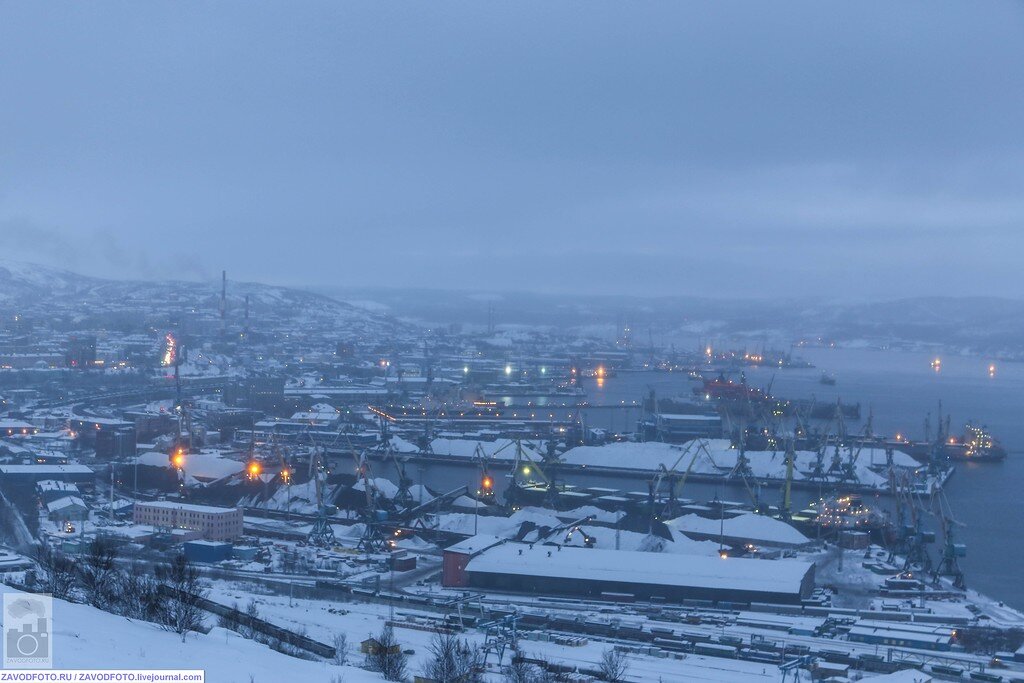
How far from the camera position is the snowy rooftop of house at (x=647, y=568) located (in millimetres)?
5941

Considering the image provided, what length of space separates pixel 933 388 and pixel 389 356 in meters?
12.3

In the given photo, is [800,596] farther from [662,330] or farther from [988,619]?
[662,330]

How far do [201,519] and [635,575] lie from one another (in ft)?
10.8

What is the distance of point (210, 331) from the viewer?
27.7m

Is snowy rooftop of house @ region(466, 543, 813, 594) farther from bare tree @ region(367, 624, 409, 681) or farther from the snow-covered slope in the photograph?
the snow-covered slope

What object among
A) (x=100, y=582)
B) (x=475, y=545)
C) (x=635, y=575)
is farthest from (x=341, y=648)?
(x=475, y=545)

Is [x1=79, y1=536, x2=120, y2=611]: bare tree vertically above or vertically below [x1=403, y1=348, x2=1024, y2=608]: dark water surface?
above

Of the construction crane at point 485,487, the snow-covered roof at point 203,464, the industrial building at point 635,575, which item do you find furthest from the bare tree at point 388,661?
the snow-covered roof at point 203,464

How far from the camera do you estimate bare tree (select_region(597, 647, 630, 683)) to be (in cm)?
386

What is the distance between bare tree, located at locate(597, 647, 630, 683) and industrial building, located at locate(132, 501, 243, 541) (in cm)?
398

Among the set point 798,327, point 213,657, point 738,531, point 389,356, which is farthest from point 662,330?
point 213,657

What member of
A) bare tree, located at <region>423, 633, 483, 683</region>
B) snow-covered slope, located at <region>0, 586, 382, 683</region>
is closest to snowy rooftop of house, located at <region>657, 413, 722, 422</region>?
bare tree, located at <region>423, 633, 483, 683</region>

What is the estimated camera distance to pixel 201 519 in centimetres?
778

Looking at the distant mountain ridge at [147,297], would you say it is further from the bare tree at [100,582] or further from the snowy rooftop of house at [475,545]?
the bare tree at [100,582]
